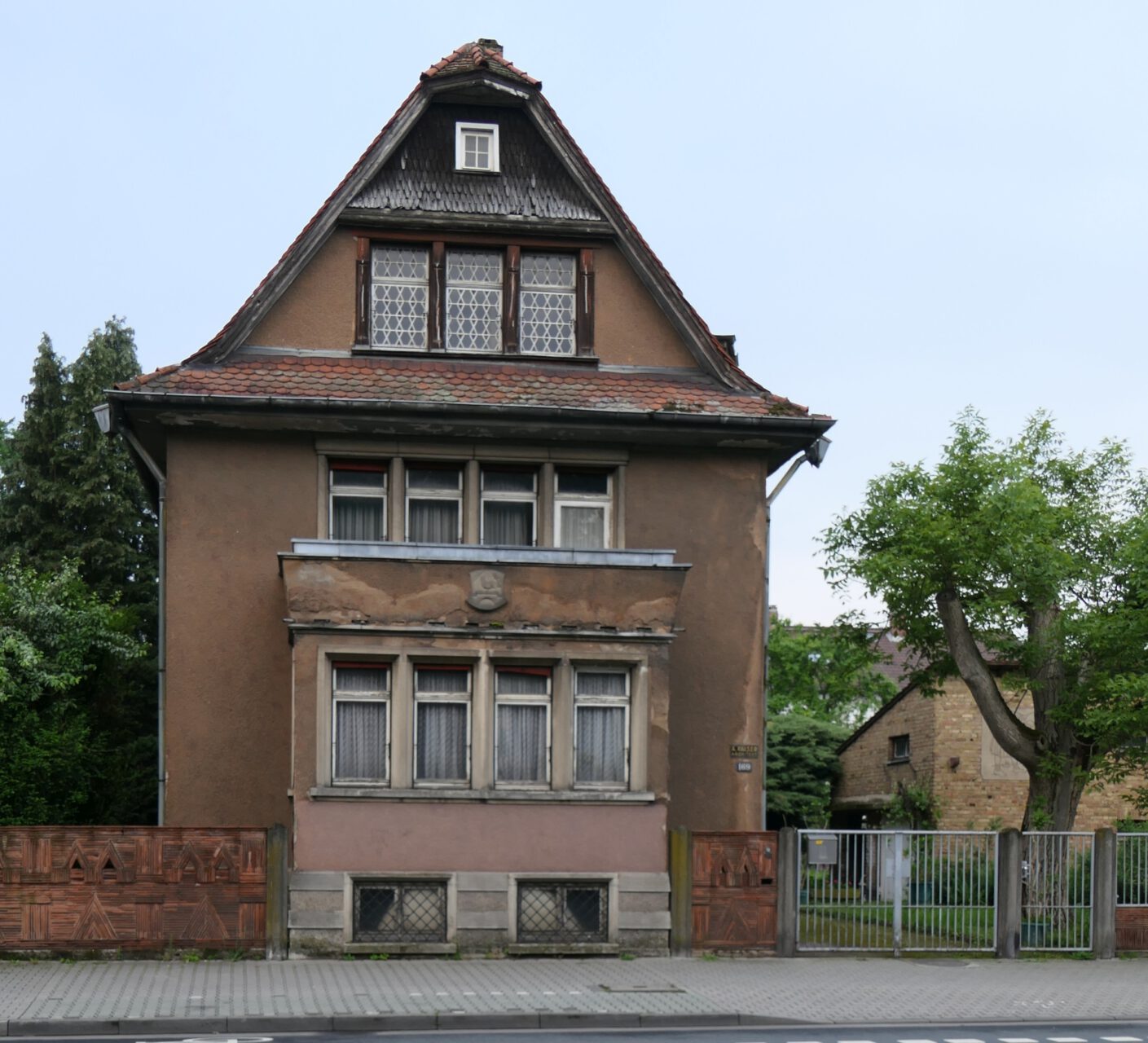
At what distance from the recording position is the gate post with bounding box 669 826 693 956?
2098 cm

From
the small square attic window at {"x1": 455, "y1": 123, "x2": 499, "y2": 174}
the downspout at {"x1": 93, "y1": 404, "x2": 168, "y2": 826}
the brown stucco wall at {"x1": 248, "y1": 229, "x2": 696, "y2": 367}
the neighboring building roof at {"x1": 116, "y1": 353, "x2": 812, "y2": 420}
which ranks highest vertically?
the small square attic window at {"x1": 455, "y1": 123, "x2": 499, "y2": 174}

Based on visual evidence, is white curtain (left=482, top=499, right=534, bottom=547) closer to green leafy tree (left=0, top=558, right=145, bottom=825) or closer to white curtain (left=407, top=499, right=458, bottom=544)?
white curtain (left=407, top=499, right=458, bottom=544)

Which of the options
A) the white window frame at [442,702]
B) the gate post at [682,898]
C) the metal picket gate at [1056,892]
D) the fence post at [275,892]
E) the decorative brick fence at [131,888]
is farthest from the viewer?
the metal picket gate at [1056,892]

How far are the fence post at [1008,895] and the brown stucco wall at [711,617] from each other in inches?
124

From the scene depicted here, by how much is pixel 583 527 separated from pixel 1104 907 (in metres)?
8.09

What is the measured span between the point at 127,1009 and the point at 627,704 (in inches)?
305

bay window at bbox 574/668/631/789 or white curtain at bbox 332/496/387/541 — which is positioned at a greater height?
white curtain at bbox 332/496/387/541

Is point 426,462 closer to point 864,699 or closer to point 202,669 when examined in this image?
point 202,669

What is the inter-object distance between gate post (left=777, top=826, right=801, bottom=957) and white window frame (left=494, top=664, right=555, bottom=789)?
9.44 ft

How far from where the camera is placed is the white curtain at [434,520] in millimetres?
23297

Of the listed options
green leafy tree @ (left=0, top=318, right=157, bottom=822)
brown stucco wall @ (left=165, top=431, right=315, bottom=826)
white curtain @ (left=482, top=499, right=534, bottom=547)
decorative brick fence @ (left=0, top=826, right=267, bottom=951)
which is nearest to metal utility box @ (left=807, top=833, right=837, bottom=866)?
white curtain @ (left=482, top=499, right=534, bottom=547)

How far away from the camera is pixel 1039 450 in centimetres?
2894

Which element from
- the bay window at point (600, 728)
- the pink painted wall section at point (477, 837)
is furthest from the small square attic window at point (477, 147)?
the pink painted wall section at point (477, 837)

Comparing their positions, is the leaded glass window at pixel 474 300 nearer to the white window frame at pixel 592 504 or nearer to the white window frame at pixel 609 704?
the white window frame at pixel 592 504
